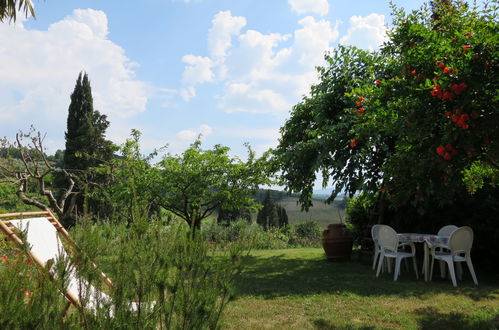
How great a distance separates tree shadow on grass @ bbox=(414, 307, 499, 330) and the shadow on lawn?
97 centimetres

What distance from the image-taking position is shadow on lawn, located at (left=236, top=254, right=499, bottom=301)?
5.79 meters

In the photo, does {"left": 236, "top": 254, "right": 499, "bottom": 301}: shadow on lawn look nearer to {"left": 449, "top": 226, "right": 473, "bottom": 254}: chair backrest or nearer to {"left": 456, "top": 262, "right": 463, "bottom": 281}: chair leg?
{"left": 456, "top": 262, "right": 463, "bottom": 281}: chair leg

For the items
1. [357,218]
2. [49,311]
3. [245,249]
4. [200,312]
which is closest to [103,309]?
[49,311]

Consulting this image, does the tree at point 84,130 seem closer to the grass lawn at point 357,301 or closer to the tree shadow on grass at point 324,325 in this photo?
the grass lawn at point 357,301

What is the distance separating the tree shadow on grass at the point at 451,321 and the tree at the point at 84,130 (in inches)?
840

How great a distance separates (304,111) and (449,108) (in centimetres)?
710

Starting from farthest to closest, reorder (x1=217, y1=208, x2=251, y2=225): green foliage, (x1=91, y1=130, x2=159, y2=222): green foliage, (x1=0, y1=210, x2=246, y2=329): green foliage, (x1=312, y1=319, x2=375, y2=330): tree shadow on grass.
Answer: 1. (x1=217, y1=208, x2=251, y2=225): green foliage
2. (x1=91, y1=130, x2=159, y2=222): green foliage
3. (x1=312, y1=319, x2=375, y2=330): tree shadow on grass
4. (x1=0, y1=210, x2=246, y2=329): green foliage

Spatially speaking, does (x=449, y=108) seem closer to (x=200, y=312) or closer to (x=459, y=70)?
(x=459, y=70)

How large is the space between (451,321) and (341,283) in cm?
234

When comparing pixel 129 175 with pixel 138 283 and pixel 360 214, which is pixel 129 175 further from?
pixel 138 283

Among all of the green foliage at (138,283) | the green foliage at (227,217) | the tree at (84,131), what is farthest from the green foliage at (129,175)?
the tree at (84,131)

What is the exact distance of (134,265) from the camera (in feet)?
6.14

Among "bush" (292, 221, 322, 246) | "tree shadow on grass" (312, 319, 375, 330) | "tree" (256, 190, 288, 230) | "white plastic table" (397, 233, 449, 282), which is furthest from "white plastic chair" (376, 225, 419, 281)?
"tree" (256, 190, 288, 230)

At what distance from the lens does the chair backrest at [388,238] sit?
690 cm
